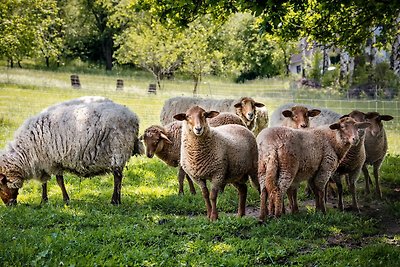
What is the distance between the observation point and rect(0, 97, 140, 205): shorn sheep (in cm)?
905

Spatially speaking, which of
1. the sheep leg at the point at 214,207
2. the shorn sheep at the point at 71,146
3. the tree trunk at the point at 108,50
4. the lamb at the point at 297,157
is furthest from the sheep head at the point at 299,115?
the tree trunk at the point at 108,50

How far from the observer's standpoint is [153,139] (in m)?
9.84

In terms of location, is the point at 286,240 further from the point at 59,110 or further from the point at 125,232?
the point at 59,110

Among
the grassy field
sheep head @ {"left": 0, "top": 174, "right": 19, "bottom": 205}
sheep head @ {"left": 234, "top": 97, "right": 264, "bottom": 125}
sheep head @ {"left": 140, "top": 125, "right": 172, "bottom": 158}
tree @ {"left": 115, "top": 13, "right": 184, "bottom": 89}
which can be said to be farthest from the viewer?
tree @ {"left": 115, "top": 13, "right": 184, "bottom": 89}

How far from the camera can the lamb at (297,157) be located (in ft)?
24.2

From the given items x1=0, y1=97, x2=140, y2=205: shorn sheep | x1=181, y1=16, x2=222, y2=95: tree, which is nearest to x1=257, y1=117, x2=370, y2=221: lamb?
x1=0, y1=97, x2=140, y2=205: shorn sheep

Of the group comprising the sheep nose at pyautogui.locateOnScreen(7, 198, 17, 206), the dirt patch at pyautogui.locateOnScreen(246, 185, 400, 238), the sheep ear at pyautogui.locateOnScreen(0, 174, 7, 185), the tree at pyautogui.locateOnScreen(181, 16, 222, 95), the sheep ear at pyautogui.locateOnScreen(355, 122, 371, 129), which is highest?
the tree at pyautogui.locateOnScreen(181, 16, 222, 95)

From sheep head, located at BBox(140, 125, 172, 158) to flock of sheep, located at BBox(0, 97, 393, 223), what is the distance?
0.02 metres

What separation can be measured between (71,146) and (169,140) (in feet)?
6.41

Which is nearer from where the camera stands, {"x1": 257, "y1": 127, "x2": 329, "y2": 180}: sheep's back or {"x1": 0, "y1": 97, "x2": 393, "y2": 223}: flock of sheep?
{"x1": 257, "y1": 127, "x2": 329, "y2": 180}: sheep's back

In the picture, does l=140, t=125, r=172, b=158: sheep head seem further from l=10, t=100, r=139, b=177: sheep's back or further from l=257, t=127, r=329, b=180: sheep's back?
l=257, t=127, r=329, b=180: sheep's back

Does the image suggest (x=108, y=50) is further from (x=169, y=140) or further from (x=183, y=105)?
(x=169, y=140)

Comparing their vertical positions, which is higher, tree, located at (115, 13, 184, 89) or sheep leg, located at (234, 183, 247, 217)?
tree, located at (115, 13, 184, 89)

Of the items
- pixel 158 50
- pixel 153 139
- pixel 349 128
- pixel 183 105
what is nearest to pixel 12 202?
pixel 153 139
